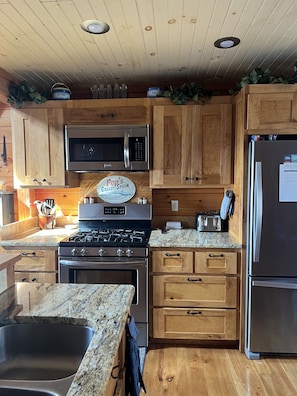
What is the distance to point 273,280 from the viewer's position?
2348 mm

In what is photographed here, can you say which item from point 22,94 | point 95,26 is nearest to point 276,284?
point 95,26

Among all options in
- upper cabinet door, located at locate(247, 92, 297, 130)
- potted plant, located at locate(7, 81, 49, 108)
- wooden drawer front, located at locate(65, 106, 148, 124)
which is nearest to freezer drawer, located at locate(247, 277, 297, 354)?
upper cabinet door, located at locate(247, 92, 297, 130)

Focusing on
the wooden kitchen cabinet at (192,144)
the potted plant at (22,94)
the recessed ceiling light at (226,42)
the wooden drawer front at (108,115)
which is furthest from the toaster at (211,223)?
the potted plant at (22,94)

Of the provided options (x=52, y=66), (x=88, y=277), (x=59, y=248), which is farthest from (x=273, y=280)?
(x=52, y=66)

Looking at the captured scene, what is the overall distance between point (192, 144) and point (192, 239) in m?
0.86

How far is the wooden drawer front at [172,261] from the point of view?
99.9 inches

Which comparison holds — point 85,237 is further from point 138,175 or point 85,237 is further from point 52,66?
point 52,66

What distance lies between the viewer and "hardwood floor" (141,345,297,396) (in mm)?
2070

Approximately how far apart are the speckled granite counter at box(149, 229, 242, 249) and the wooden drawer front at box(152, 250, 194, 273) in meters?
0.08

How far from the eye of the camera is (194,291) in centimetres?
255

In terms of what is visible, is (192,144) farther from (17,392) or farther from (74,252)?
(17,392)

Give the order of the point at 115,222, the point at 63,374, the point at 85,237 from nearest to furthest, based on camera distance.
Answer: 1. the point at 63,374
2. the point at 85,237
3. the point at 115,222

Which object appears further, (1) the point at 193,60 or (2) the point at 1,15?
(1) the point at 193,60

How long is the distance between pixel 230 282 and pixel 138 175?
4.54ft
